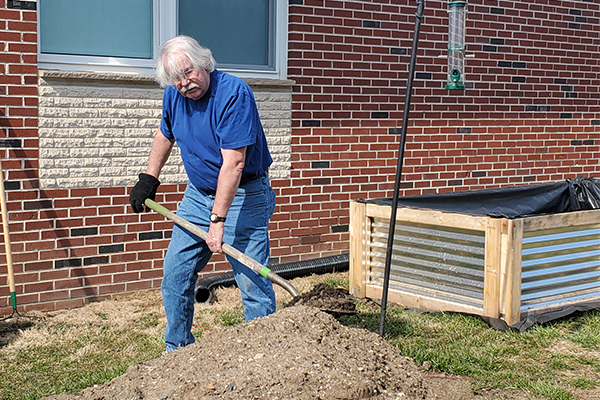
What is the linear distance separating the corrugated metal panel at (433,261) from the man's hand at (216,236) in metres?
2.05

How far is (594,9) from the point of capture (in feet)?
28.5

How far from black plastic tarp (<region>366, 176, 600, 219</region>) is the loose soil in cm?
234

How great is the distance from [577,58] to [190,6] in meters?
4.95

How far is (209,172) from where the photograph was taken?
4.21 meters

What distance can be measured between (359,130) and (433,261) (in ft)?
7.02

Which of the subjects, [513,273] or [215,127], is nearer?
[215,127]

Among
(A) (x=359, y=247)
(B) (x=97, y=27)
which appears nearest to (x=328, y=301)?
(A) (x=359, y=247)

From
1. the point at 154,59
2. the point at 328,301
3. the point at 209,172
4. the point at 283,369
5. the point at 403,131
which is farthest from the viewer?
the point at 154,59

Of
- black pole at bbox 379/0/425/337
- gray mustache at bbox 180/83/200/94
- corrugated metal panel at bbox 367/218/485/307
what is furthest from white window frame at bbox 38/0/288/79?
black pole at bbox 379/0/425/337

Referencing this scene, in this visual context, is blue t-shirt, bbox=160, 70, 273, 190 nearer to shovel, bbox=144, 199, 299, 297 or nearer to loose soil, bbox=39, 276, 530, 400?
shovel, bbox=144, 199, 299, 297

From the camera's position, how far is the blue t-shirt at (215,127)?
398cm

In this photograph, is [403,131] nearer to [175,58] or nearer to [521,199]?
[175,58]

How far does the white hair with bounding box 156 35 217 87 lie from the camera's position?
12.9 feet

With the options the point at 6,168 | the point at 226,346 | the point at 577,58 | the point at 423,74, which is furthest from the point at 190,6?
the point at 577,58
